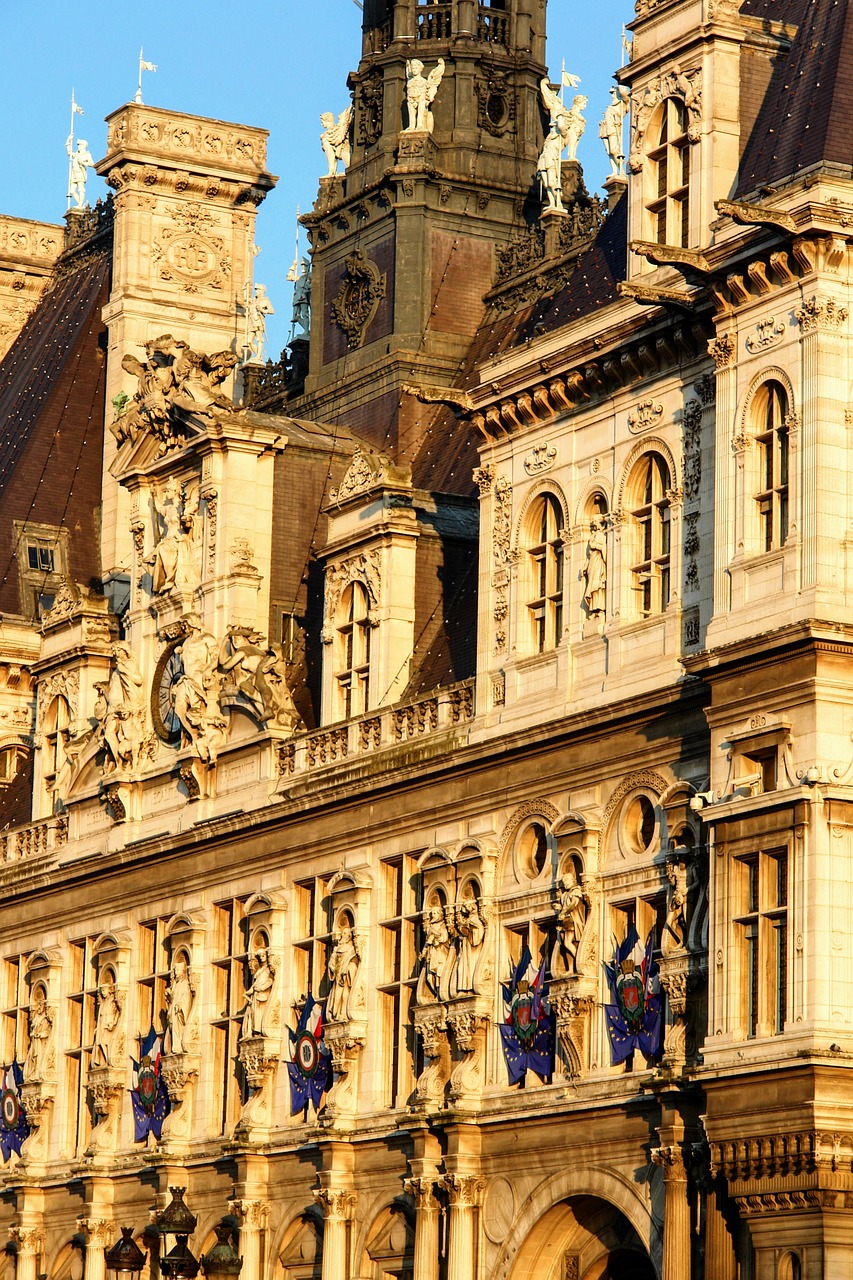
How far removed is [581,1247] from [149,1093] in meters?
15.2

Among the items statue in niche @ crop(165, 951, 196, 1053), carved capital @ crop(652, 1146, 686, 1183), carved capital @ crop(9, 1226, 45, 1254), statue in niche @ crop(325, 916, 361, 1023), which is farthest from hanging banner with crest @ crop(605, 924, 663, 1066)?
carved capital @ crop(9, 1226, 45, 1254)

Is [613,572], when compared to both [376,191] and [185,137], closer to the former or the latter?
[376,191]

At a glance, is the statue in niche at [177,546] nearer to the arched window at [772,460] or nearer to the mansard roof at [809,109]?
the mansard roof at [809,109]

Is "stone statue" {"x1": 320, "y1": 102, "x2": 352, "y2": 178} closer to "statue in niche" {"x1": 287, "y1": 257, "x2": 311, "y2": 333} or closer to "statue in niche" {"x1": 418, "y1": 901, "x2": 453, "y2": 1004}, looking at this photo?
"statue in niche" {"x1": 287, "y1": 257, "x2": 311, "y2": 333}

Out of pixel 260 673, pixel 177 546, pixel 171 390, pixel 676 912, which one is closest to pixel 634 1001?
pixel 676 912

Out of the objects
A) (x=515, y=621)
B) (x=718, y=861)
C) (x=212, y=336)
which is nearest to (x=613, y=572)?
(x=515, y=621)

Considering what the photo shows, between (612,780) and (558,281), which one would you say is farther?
(558,281)

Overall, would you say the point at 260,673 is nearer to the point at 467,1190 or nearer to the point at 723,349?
the point at 467,1190

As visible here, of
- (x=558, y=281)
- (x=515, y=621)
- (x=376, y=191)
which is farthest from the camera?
(x=376, y=191)

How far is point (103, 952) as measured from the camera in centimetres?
6300

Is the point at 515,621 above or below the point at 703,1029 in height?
above

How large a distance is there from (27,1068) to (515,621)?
829 inches

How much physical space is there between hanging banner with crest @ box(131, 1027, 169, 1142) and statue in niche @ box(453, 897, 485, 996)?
11379 mm

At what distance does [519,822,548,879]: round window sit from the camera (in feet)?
160
